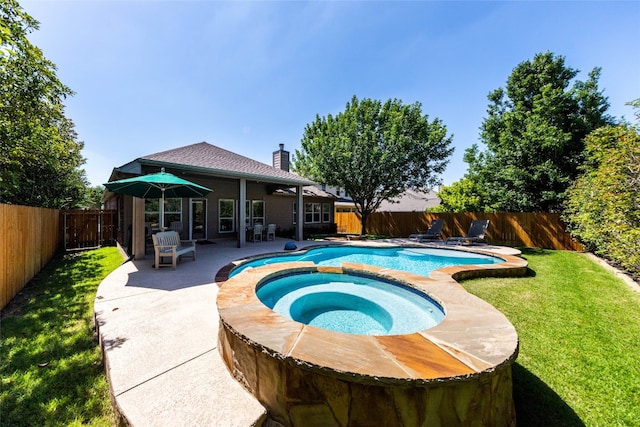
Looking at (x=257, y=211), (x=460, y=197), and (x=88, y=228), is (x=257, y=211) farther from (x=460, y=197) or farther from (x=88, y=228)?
(x=460, y=197)

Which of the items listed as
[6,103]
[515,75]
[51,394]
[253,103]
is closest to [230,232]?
[253,103]

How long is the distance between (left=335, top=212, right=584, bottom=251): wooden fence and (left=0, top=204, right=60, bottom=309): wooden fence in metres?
17.5

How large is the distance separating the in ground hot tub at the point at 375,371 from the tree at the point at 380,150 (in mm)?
12822

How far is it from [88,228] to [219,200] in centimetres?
627

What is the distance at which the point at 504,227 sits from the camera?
14.6 metres

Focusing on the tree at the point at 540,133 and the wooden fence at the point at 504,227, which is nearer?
the wooden fence at the point at 504,227

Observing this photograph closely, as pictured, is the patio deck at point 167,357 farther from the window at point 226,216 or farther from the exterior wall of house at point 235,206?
the window at point 226,216

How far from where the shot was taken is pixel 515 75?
16578 millimetres

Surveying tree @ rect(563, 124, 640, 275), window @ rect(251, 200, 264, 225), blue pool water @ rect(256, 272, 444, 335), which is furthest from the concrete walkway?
window @ rect(251, 200, 264, 225)

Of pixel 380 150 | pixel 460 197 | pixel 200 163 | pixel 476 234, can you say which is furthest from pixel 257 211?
pixel 460 197

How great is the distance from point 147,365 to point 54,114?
1078 cm

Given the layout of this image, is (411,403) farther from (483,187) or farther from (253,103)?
(483,187)

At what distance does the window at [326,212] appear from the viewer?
798 inches

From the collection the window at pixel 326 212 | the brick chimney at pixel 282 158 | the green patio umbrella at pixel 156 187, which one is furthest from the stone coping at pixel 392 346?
the brick chimney at pixel 282 158
